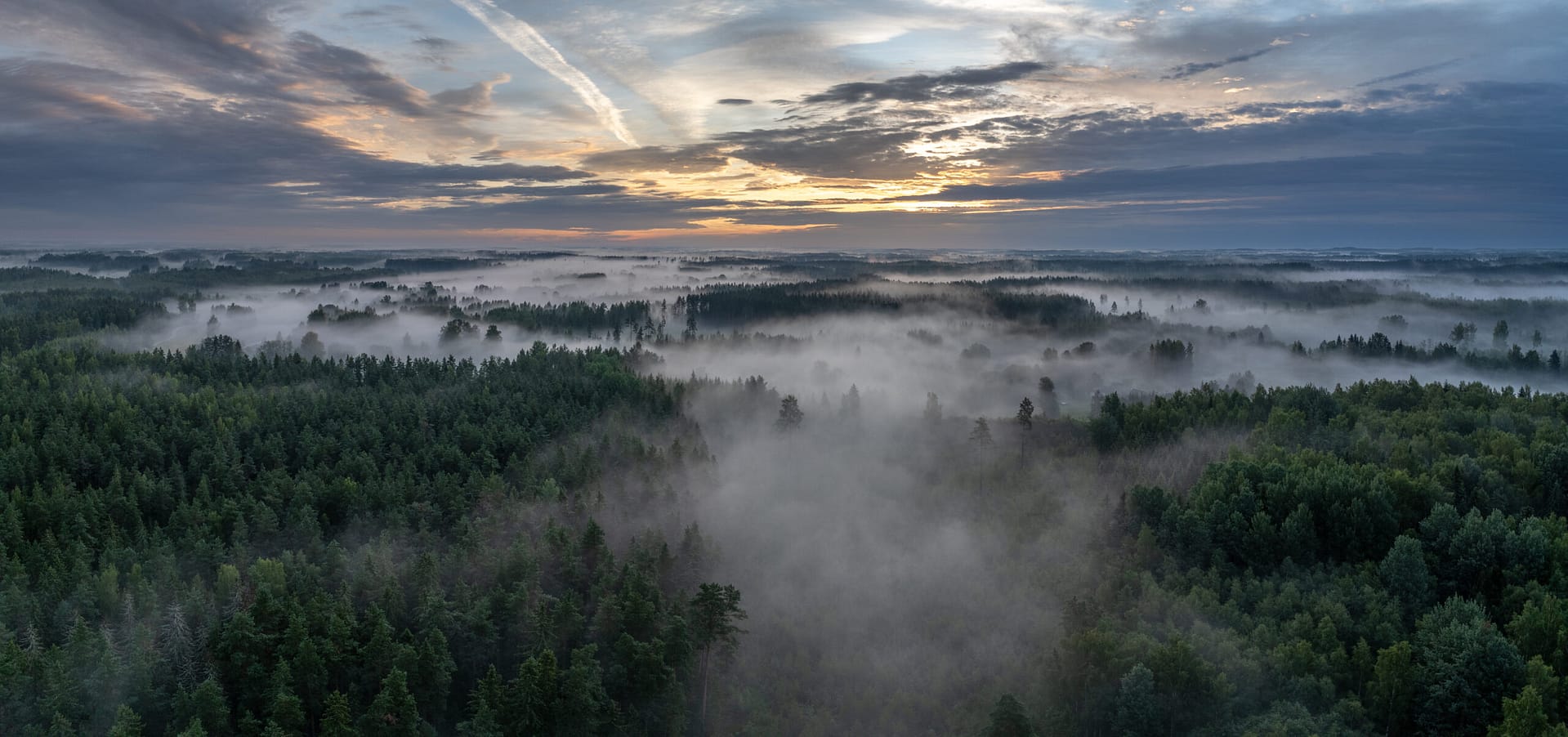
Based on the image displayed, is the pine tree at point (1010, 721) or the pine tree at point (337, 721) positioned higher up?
the pine tree at point (337, 721)

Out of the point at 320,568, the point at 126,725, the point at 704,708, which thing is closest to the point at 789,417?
the point at 704,708

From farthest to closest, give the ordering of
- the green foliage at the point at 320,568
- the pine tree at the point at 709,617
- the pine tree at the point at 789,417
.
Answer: the pine tree at the point at 789,417 → the pine tree at the point at 709,617 → the green foliage at the point at 320,568

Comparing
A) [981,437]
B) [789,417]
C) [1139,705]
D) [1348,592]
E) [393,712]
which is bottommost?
[1139,705]

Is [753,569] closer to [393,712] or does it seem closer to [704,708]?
[704,708]

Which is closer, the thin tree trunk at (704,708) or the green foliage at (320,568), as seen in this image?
the green foliage at (320,568)

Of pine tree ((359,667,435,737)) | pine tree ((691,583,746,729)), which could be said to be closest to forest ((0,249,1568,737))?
pine tree ((359,667,435,737))

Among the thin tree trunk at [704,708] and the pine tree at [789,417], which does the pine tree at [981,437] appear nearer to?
the pine tree at [789,417]

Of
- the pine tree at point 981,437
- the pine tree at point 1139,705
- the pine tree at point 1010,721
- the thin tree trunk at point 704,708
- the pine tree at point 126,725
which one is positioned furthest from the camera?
the pine tree at point 981,437

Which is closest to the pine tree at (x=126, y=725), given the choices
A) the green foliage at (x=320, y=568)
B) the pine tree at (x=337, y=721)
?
the green foliage at (x=320, y=568)

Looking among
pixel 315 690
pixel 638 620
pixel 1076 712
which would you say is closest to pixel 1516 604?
pixel 1076 712

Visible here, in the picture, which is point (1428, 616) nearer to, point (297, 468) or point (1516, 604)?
point (1516, 604)

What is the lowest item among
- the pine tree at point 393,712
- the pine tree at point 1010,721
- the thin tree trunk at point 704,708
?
the thin tree trunk at point 704,708
